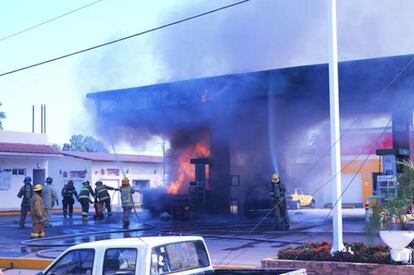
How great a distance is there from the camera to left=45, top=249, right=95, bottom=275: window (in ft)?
20.9

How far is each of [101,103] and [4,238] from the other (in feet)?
30.4

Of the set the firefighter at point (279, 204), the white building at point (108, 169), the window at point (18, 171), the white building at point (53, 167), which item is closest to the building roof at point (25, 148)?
the white building at point (53, 167)

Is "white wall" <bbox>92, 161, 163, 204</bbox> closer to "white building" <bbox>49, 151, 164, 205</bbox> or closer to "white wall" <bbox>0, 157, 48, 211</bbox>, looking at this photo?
"white building" <bbox>49, 151, 164, 205</bbox>

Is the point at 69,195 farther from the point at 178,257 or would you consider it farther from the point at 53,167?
the point at 178,257

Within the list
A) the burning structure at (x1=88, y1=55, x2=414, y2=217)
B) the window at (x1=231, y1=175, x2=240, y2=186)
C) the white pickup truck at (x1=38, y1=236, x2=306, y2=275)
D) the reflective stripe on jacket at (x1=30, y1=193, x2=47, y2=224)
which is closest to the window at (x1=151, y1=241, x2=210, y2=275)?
the white pickup truck at (x1=38, y1=236, x2=306, y2=275)

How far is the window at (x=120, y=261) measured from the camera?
20.0 ft

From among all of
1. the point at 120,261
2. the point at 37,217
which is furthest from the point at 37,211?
the point at 120,261

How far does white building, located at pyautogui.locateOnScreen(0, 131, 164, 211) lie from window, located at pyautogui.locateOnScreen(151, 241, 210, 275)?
23.9 metres

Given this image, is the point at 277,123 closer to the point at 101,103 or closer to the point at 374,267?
the point at 101,103

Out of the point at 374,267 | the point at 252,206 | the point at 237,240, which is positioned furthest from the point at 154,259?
the point at 252,206

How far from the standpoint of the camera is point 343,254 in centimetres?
848

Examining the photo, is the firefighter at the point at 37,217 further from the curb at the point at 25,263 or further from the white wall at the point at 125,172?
the white wall at the point at 125,172

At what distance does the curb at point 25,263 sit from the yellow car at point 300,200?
2260 cm

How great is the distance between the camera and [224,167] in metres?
23.5
